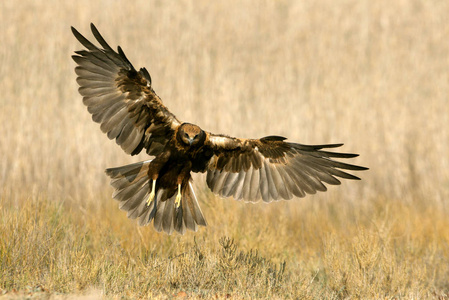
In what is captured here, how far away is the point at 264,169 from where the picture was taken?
653cm

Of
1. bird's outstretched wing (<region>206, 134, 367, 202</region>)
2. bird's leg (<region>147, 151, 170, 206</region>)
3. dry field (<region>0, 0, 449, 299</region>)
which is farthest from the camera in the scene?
bird's outstretched wing (<region>206, 134, 367, 202</region>)

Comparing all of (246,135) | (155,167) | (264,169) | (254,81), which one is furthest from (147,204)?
(254,81)

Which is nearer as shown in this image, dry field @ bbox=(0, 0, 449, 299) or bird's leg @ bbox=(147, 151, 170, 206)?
dry field @ bbox=(0, 0, 449, 299)

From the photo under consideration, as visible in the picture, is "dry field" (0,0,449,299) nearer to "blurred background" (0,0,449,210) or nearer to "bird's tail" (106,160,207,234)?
"blurred background" (0,0,449,210)

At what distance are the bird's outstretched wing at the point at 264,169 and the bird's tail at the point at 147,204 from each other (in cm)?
39

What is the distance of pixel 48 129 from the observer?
10.3 metres

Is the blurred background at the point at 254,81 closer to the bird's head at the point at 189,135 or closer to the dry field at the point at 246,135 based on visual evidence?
the dry field at the point at 246,135

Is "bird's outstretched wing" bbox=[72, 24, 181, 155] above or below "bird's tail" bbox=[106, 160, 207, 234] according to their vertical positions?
above

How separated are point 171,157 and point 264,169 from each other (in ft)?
3.60

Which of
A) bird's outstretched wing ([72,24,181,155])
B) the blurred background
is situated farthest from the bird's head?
the blurred background

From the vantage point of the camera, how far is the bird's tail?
6.27 meters

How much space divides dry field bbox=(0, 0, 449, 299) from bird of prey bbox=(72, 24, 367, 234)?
50cm

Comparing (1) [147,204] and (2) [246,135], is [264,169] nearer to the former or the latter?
(1) [147,204]

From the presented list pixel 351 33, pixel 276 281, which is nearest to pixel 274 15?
pixel 351 33
